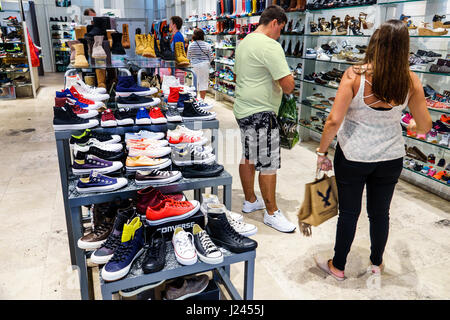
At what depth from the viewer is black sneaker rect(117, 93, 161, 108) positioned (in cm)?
245

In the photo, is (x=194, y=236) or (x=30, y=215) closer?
(x=194, y=236)

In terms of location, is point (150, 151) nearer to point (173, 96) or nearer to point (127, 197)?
point (127, 197)

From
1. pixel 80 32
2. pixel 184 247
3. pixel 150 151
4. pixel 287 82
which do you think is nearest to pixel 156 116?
pixel 150 151

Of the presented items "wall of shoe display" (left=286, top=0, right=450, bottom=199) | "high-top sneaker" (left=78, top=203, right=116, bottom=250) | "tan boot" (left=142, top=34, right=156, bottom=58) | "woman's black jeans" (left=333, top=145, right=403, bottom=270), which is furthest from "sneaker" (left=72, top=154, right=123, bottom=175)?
"wall of shoe display" (left=286, top=0, right=450, bottom=199)

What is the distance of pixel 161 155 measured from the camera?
6.48 feet

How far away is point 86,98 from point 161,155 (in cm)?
98

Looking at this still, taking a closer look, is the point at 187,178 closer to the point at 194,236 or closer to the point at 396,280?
the point at 194,236

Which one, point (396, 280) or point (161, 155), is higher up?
point (161, 155)

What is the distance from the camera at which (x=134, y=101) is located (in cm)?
246

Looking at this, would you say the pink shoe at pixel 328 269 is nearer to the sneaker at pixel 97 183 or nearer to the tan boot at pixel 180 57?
the sneaker at pixel 97 183

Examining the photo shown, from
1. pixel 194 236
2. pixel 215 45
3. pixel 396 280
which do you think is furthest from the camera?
pixel 215 45

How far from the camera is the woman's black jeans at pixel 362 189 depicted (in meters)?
1.93

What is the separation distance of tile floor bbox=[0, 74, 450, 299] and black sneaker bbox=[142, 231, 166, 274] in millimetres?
866
